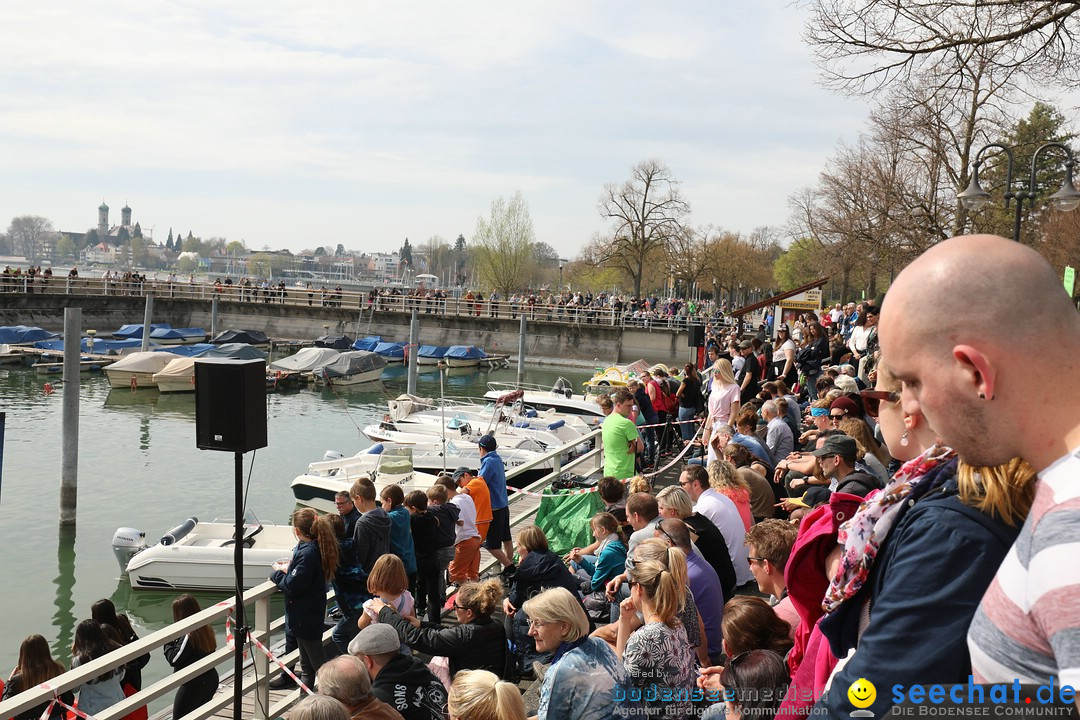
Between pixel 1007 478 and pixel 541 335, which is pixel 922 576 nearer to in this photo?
pixel 1007 478

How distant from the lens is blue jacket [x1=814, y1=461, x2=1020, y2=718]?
168 cm

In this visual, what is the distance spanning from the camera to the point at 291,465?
26453 millimetres

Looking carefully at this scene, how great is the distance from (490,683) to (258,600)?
9.42ft

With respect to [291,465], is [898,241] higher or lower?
higher

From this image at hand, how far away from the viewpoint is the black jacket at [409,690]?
16.7 feet

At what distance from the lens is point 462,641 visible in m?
5.74

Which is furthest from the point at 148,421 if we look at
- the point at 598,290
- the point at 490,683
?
the point at 598,290

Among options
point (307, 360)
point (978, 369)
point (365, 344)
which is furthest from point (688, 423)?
point (365, 344)

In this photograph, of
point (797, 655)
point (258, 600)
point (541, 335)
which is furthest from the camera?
Result: point (541, 335)

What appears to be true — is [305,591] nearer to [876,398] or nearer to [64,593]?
[876,398]

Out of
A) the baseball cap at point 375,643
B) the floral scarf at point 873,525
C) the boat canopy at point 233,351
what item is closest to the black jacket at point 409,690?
the baseball cap at point 375,643

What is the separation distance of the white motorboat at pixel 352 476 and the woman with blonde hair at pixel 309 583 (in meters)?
9.60

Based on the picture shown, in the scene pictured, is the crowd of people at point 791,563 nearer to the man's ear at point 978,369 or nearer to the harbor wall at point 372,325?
the man's ear at point 978,369

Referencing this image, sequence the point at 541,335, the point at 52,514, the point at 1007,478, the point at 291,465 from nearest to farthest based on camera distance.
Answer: the point at 1007,478 → the point at 52,514 → the point at 291,465 → the point at 541,335
